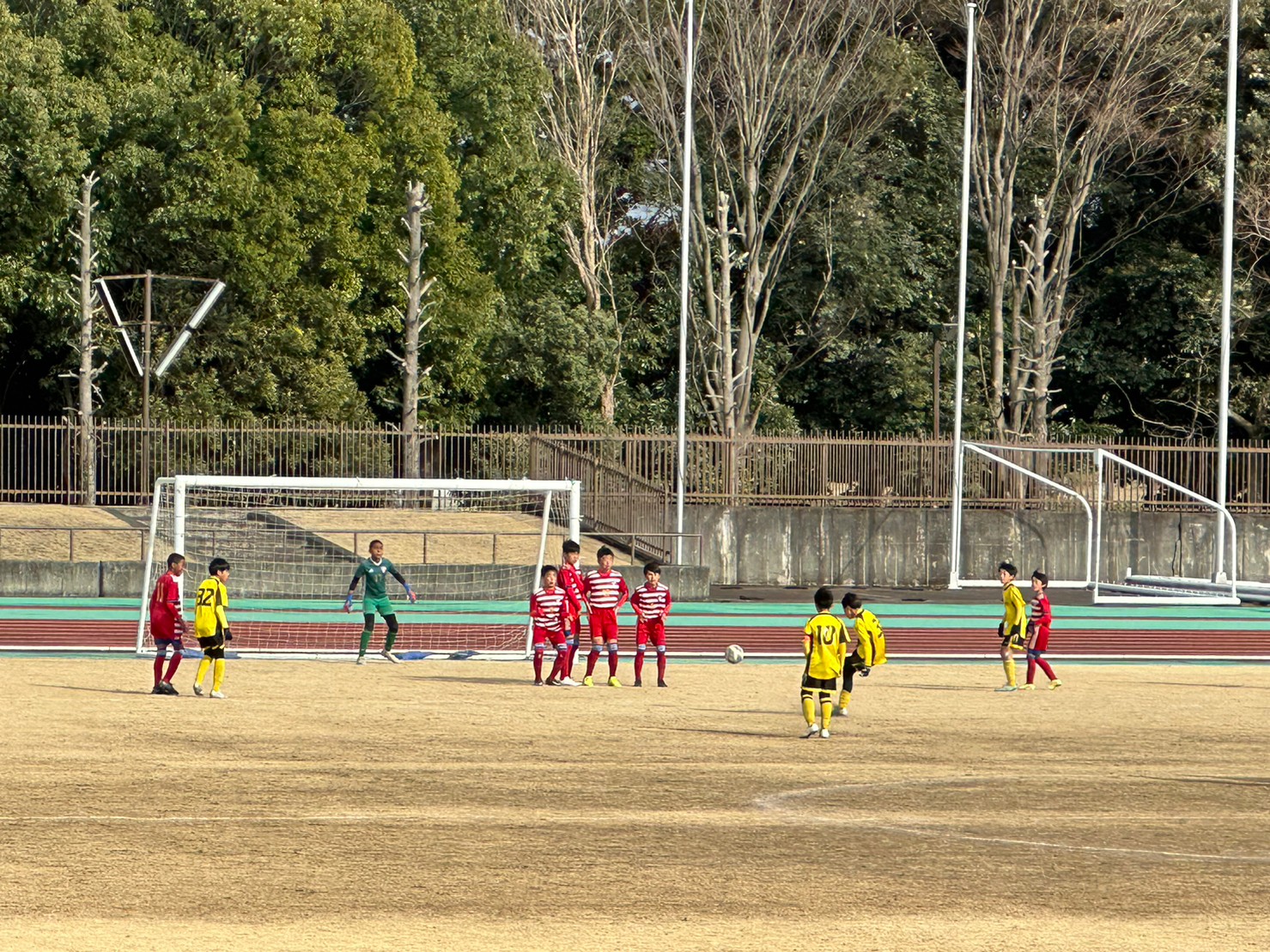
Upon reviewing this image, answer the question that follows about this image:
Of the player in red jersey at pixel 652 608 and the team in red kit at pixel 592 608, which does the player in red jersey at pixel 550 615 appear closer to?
the team in red kit at pixel 592 608

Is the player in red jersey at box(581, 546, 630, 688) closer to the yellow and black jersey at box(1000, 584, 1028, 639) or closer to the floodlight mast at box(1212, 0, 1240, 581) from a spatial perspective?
the yellow and black jersey at box(1000, 584, 1028, 639)

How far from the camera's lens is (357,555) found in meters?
32.2

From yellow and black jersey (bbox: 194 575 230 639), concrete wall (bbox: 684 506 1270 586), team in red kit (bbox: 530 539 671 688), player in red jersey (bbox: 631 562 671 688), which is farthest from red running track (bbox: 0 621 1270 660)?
concrete wall (bbox: 684 506 1270 586)

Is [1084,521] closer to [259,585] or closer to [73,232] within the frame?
[259,585]

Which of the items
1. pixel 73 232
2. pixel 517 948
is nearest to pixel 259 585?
pixel 73 232

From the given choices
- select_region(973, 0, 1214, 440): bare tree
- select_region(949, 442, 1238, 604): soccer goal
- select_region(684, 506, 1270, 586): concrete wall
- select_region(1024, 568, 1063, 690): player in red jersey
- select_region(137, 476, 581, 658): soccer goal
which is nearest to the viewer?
select_region(1024, 568, 1063, 690): player in red jersey

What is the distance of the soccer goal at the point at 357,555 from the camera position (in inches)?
1056

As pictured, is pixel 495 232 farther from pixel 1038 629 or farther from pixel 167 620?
pixel 167 620

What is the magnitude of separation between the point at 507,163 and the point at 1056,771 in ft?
106

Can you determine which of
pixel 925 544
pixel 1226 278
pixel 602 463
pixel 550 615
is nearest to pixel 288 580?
pixel 602 463

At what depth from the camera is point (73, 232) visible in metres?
38.8

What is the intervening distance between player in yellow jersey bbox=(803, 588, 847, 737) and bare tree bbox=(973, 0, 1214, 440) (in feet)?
103

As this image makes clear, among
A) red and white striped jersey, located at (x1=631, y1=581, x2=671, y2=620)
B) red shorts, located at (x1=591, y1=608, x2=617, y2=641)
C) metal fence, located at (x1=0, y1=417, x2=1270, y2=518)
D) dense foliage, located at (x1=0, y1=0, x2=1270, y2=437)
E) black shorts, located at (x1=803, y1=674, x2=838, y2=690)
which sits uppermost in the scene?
dense foliage, located at (x1=0, y1=0, x2=1270, y2=437)

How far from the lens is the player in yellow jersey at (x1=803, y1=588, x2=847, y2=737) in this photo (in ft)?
50.5
